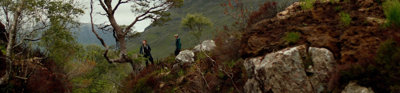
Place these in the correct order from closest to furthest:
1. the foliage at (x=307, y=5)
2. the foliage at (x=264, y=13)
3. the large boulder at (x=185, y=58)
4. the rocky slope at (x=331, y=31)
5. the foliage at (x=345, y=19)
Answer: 1. the rocky slope at (x=331, y=31)
2. the foliage at (x=345, y=19)
3. the foliage at (x=307, y=5)
4. the foliage at (x=264, y=13)
5. the large boulder at (x=185, y=58)

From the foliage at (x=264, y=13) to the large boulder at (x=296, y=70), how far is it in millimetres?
2589

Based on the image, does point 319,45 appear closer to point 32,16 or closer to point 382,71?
point 382,71

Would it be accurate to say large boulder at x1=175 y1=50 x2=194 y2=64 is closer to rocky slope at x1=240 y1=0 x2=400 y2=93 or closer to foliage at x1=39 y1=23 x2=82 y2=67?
foliage at x1=39 y1=23 x2=82 y2=67

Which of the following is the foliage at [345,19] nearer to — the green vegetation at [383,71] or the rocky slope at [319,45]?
the rocky slope at [319,45]

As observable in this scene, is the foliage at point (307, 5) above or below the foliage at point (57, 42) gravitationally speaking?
above

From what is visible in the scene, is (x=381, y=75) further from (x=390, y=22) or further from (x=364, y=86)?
(x=390, y=22)

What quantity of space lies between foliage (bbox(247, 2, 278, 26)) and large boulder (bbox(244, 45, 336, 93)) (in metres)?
2.59

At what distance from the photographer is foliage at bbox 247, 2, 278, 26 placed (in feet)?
24.7

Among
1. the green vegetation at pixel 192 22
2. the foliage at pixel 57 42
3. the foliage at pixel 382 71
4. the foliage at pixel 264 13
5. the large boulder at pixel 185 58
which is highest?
the foliage at pixel 264 13

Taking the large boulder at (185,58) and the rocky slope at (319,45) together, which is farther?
the large boulder at (185,58)

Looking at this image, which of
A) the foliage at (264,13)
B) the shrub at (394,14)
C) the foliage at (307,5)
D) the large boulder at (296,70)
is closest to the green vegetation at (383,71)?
the shrub at (394,14)

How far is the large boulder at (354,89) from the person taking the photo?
3438 millimetres

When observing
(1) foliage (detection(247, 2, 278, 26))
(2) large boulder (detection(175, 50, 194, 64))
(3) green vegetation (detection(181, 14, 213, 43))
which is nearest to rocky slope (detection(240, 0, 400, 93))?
(1) foliage (detection(247, 2, 278, 26))

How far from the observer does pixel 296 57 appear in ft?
15.6
